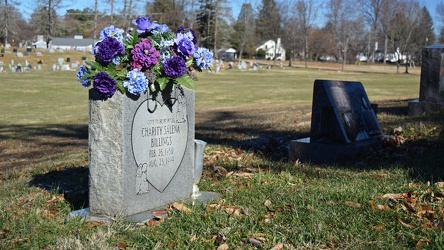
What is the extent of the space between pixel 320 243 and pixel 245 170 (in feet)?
10.2

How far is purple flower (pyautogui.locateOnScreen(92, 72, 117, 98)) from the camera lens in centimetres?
484

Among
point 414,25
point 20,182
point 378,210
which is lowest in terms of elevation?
point 20,182

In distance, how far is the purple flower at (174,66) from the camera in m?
5.27

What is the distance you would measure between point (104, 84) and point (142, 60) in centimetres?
48

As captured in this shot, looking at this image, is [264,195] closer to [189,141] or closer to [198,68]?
[189,141]

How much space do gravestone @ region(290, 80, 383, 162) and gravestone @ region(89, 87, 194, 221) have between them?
2826mm

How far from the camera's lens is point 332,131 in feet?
26.3

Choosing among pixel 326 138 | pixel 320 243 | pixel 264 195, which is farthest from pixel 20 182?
pixel 320 243

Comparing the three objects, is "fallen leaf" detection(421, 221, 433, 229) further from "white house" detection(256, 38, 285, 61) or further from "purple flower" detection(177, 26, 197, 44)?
"white house" detection(256, 38, 285, 61)

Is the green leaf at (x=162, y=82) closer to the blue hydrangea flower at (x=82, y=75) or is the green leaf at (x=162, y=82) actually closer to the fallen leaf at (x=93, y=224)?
the blue hydrangea flower at (x=82, y=75)

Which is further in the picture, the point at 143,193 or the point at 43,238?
the point at 143,193

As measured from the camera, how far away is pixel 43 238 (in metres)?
4.43

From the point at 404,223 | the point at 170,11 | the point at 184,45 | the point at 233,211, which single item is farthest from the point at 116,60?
the point at 170,11

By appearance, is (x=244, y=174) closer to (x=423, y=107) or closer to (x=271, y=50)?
(x=423, y=107)
